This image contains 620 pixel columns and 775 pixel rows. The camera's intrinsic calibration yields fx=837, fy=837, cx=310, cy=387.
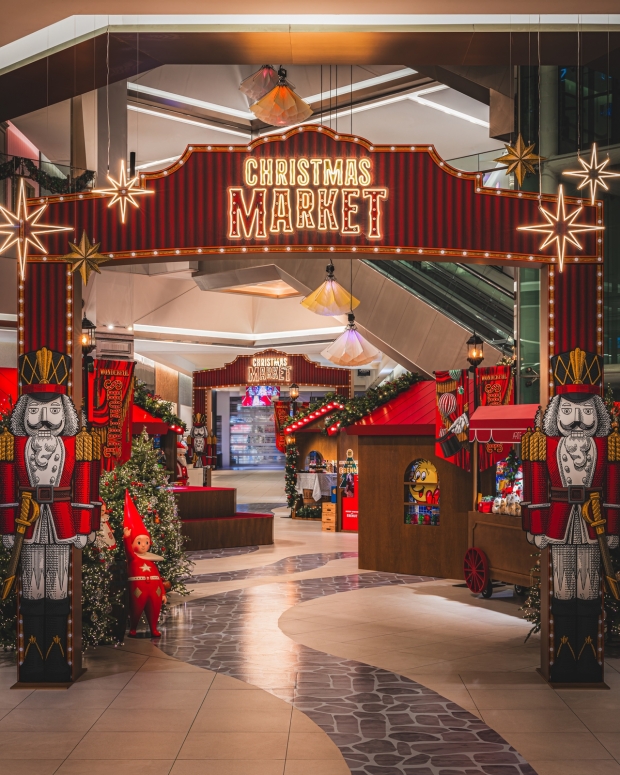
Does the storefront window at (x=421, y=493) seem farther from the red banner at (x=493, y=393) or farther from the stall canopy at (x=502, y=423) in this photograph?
the stall canopy at (x=502, y=423)

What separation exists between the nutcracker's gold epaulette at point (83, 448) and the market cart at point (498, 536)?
14.9 ft

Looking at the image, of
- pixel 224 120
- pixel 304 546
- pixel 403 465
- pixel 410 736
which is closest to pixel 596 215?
pixel 410 736

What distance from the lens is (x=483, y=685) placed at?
638 centimetres

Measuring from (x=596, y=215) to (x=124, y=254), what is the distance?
12.4 feet

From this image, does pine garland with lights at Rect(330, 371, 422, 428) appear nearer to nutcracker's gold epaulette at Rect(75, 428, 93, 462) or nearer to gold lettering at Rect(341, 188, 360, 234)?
gold lettering at Rect(341, 188, 360, 234)

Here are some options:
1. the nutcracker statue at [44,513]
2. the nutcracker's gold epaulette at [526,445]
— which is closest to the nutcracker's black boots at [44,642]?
the nutcracker statue at [44,513]

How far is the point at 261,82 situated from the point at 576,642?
8796 mm

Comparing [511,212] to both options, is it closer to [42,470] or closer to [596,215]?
[596,215]

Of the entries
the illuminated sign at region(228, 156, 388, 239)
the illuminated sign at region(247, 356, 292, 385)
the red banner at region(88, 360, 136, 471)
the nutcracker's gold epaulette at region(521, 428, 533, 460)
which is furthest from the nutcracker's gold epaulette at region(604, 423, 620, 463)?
the illuminated sign at region(247, 356, 292, 385)

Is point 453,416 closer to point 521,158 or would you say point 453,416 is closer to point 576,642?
point 576,642

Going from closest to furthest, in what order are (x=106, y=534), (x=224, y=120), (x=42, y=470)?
(x=42, y=470) < (x=106, y=534) < (x=224, y=120)

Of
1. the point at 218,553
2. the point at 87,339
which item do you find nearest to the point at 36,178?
the point at 87,339

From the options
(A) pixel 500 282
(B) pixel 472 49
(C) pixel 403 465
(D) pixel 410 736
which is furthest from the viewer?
(A) pixel 500 282

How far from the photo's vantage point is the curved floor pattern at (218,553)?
13172mm
